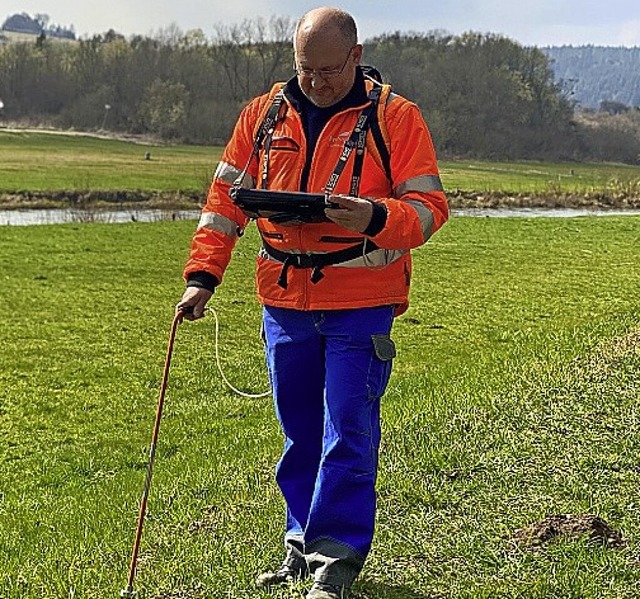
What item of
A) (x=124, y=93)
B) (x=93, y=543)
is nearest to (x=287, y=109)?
(x=93, y=543)

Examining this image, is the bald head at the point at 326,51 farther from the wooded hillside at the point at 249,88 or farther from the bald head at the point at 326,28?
the wooded hillside at the point at 249,88

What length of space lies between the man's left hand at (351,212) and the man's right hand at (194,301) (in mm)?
862

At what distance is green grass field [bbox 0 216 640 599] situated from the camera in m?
4.59

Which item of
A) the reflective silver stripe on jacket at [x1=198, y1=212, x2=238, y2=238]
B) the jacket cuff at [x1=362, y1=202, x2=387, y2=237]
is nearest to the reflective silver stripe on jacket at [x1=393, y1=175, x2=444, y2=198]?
the jacket cuff at [x1=362, y1=202, x2=387, y2=237]

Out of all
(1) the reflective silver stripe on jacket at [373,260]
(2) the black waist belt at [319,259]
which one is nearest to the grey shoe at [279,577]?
(2) the black waist belt at [319,259]

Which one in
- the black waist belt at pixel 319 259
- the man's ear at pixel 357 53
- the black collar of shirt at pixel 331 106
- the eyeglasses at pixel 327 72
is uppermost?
the man's ear at pixel 357 53

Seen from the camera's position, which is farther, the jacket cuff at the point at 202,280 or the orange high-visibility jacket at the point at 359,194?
the jacket cuff at the point at 202,280

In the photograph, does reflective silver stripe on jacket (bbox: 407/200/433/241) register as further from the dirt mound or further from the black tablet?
the dirt mound

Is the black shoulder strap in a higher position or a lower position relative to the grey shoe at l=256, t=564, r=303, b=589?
higher

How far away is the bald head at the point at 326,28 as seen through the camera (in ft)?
13.1

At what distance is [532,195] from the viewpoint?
173ft

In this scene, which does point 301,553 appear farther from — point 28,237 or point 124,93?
point 124,93

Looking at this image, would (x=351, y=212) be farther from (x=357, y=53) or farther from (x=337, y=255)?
(x=357, y=53)

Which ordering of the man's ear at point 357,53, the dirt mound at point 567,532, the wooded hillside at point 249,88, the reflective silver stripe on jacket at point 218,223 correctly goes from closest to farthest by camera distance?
the man's ear at point 357,53 < the reflective silver stripe on jacket at point 218,223 < the dirt mound at point 567,532 < the wooded hillside at point 249,88
